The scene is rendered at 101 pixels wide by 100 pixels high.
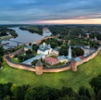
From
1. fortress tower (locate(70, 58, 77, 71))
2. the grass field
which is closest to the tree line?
the grass field

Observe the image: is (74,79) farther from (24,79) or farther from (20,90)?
(20,90)

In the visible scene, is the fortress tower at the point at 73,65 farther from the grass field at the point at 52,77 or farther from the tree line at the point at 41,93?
the tree line at the point at 41,93

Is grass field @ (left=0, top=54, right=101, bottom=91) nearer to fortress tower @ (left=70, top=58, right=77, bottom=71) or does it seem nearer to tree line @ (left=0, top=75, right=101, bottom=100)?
fortress tower @ (left=70, top=58, right=77, bottom=71)

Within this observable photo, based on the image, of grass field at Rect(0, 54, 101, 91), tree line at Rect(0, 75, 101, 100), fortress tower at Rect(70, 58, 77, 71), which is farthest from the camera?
fortress tower at Rect(70, 58, 77, 71)

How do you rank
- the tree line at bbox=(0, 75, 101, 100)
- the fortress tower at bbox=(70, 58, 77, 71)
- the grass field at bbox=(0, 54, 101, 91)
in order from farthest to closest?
the fortress tower at bbox=(70, 58, 77, 71) → the grass field at bbox=(0, 54, 101, 91) → the tree line at bbox=(0, 75, 101, 100)

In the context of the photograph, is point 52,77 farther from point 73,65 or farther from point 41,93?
point 41,93

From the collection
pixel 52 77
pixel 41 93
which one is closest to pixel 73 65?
pixel 52 77

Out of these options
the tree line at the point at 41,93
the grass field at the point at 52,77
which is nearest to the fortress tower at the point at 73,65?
the grass field at the point at 52,77

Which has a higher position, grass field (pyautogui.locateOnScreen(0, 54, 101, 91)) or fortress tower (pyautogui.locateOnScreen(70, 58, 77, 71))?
fortress tower (pyautogui.locateOnScreen(70, 58, 77, 71))
